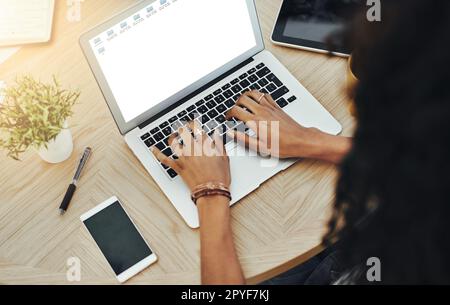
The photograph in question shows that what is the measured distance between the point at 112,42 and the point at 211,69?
0.24 m

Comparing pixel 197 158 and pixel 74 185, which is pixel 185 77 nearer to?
pixel 197 158

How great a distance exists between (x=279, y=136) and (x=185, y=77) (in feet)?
0.77

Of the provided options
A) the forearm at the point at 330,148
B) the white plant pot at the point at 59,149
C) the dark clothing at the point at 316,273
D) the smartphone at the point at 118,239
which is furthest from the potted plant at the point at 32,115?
the dark clothing at the point at 316,273

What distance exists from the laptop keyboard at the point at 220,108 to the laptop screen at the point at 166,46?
5 centimetres

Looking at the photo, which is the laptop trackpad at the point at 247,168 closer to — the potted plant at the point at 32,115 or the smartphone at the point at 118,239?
the smartphone at the point at 118,239

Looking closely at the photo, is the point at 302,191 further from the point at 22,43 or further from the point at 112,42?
the point at 22,43

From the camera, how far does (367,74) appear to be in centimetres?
57

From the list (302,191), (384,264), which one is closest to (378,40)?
(384,264)

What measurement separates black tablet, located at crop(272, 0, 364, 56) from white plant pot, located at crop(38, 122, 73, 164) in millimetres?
508

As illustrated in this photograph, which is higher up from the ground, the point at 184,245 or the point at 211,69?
the point at 211,69

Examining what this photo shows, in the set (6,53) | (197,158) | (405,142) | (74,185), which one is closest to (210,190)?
(197,158)

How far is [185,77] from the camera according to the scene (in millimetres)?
1060

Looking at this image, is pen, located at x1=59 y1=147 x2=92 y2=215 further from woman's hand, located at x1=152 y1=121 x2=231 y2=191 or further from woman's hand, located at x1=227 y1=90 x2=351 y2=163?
woman's hand, located at x1=227 y1=90 x2=351 y2=163

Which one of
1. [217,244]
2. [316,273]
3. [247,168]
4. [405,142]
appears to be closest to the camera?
[405,142]
